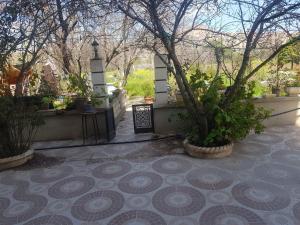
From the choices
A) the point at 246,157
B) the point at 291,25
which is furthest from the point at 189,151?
the point at 291,25

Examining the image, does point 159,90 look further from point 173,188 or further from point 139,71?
point 139,71

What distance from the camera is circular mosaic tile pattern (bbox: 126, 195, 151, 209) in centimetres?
240

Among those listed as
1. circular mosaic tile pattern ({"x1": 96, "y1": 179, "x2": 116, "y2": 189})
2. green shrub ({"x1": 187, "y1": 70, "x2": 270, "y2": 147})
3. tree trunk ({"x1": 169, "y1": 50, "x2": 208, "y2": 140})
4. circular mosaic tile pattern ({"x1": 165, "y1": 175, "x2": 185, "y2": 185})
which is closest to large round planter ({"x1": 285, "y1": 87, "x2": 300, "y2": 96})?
green shrub ({"x1": 187, "y1": 70, "x2": 270, "y2": 147})

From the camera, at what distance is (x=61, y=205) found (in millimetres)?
2488

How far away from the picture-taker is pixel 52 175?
3.20 m

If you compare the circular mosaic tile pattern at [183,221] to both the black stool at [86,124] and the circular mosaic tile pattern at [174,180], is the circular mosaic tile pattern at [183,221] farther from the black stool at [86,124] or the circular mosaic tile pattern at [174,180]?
the black stool at [86,124]

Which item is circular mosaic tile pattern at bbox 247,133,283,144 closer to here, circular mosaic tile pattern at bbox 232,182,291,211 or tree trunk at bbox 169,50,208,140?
tree trunk at bbox 169,50,208,140

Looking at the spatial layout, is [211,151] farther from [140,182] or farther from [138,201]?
[138,201]

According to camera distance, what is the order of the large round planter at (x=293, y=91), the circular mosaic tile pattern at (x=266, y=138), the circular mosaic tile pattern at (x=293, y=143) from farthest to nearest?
the large round planter at (x=293, y=91) → the circular mosaic tile pattern at (x=266, y=138) → the circular mosaic tile pattern at (x=293, y=143)

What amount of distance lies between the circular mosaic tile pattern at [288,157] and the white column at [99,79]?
2.95 meters

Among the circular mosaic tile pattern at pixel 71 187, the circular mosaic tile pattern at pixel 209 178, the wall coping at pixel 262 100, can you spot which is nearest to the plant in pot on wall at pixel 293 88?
the wall coping at pixel 262 100

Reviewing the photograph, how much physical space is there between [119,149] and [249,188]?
6.83 ft

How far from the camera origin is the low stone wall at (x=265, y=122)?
4484 mm

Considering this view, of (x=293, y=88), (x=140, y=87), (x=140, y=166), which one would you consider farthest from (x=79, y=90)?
(x=140, y=87)
